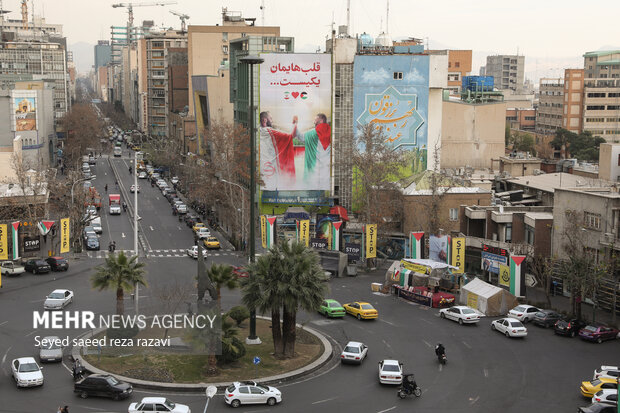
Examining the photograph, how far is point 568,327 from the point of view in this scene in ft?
152

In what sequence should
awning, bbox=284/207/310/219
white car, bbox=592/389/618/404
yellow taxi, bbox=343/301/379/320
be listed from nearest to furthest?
white car, bbox=592/389/618/404 < yellow taxi, bbox=343/301/379/320 < awning, bbox=284/207/310/219

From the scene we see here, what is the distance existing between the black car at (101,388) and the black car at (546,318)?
25.4m

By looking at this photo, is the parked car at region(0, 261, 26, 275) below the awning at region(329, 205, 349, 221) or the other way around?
below

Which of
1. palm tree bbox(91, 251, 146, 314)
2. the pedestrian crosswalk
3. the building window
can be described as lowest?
the pedestrian crosswalk

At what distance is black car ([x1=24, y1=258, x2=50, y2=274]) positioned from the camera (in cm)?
6247

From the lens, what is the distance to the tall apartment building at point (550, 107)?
538ft

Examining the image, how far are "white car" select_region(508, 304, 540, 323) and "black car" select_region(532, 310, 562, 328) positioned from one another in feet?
2.09

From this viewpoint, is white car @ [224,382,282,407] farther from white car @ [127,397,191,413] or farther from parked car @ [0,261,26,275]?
parked car @ [0,261,26,275]

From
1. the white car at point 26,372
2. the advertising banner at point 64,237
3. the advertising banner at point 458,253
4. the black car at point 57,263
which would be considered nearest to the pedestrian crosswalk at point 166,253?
the advertising banner at point 64,237

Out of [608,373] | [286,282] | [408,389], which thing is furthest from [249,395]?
[608,373]

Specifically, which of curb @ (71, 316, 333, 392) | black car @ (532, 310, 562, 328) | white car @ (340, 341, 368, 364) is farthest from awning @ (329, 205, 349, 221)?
white car @ (340, 341, 368, 364)

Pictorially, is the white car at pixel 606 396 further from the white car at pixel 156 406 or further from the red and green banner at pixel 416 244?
the red and green banner at pixel 416 244

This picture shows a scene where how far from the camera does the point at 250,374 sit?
37844 mm

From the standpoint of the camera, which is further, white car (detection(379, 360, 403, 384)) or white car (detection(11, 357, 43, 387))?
white car (detection(379, 360, 403, 384))
